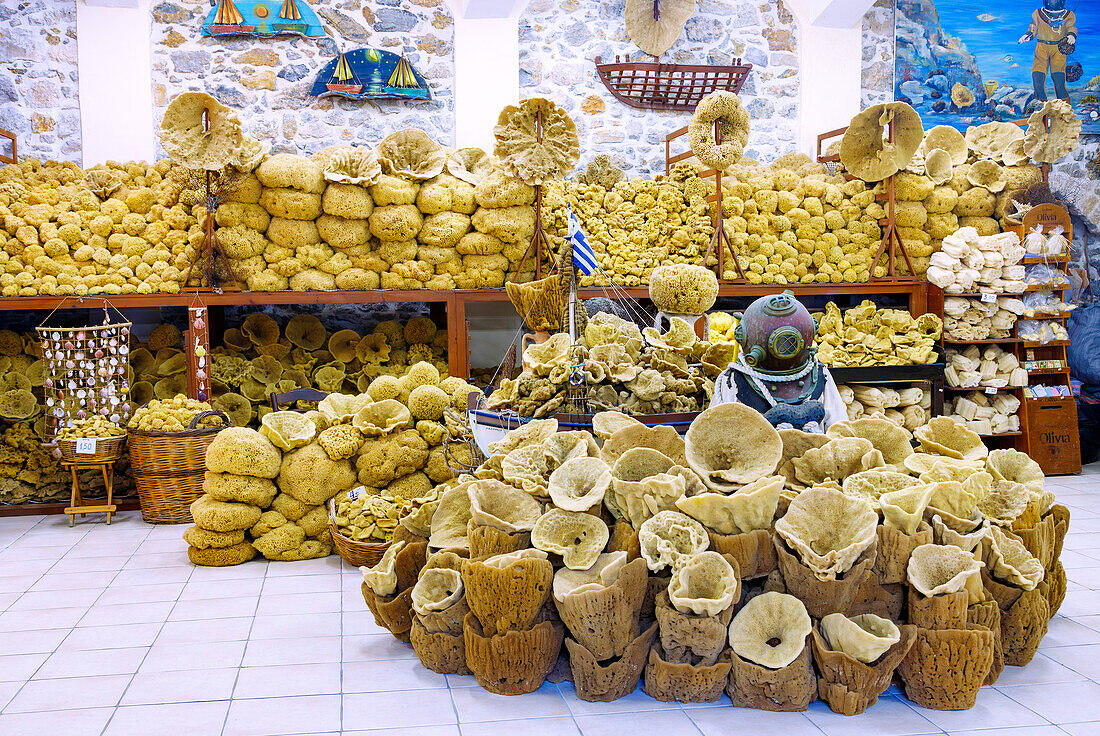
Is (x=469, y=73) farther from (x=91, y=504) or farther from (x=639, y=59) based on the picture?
(x=91, y=504)

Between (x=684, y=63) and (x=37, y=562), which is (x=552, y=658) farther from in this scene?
(x=684, y=63)

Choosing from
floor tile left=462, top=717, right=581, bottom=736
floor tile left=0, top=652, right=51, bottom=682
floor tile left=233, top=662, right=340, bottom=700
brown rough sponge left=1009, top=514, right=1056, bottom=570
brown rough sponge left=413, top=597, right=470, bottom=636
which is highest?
brown rough sponge left=1009, top=514, right=1056, bottom=570

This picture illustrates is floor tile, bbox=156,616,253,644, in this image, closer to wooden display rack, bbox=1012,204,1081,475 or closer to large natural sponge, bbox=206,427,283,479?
large natural sponge, bbox=206,427,283,479

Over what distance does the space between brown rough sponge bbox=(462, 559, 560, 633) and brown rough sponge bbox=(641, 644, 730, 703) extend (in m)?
0.48

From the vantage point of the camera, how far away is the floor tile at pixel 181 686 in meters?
3.21

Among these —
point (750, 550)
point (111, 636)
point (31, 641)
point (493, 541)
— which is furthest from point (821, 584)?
point (31, 641)

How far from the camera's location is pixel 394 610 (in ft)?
12.0

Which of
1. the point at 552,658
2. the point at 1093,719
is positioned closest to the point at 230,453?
the point at 552,658

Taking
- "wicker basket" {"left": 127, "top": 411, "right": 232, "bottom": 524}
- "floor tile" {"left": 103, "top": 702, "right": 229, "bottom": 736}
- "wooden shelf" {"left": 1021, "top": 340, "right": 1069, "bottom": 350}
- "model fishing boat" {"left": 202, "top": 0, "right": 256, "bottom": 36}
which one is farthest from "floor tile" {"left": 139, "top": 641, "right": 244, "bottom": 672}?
"wooden shelf" {"left": 1021, "top": 340, "right": 1069, "bottom": 350}

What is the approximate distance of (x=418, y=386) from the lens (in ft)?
18.5

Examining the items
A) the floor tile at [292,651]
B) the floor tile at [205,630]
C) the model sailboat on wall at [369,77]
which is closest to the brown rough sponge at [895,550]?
the floor tile at [292,651]

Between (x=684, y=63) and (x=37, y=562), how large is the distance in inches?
284

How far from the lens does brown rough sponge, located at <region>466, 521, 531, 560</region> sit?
3285mm

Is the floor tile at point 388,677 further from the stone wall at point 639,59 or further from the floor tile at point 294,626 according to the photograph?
the stone wall at point 639,59
